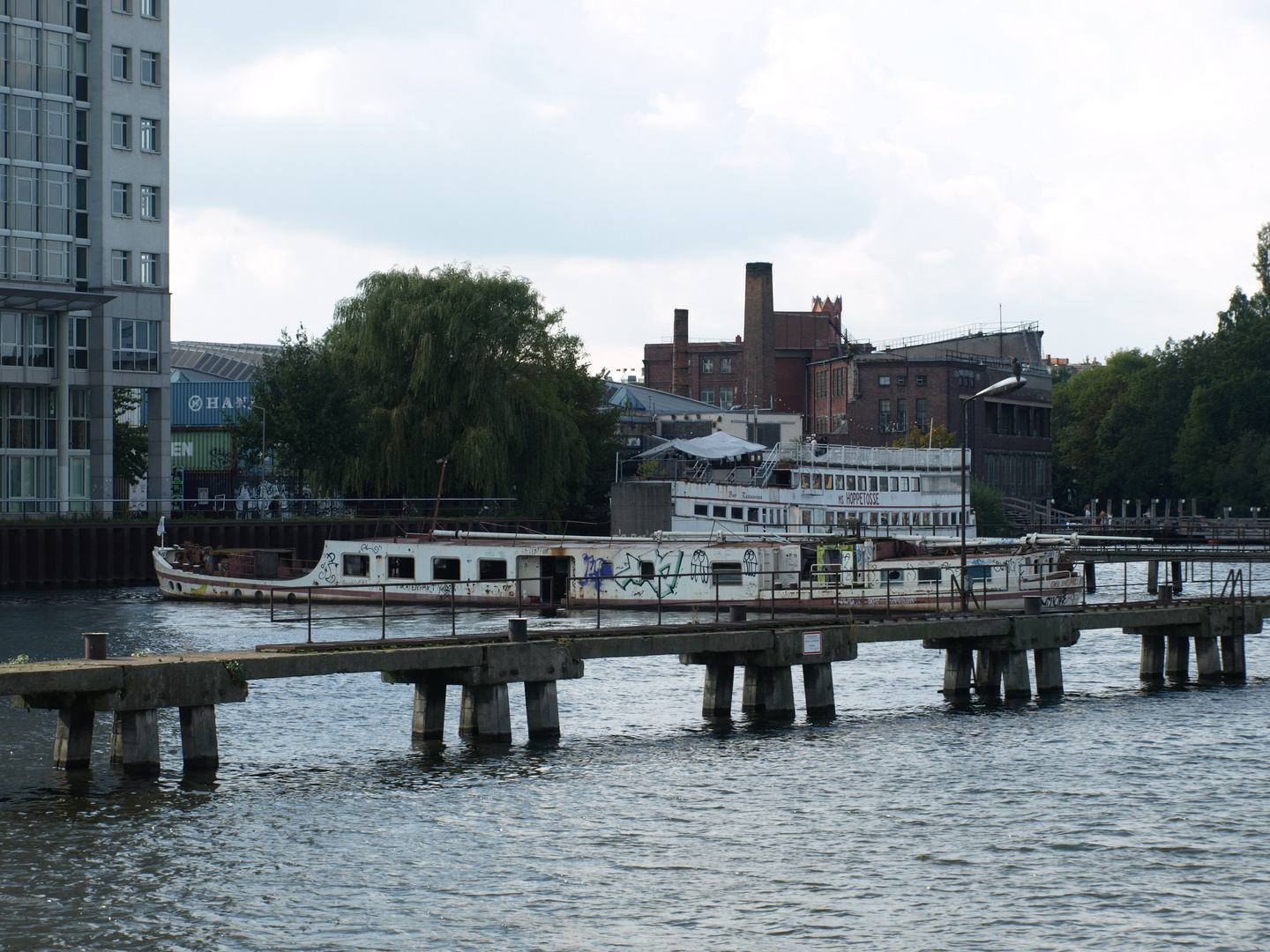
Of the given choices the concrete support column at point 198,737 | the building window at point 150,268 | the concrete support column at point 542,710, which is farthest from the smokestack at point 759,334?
the concrete support column at point 198,737

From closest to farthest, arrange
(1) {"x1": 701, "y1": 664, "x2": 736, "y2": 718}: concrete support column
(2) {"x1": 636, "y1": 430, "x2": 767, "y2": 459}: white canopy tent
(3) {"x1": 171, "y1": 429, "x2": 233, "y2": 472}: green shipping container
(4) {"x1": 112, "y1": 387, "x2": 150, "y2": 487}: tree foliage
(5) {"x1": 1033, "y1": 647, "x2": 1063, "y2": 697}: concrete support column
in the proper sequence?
(1) {"x1": 701, "y1": 664, "x2": 736, "y2": 718}: concrete support column
(5) {"x1": 1033, "y1": 647, "x2": 1063, "y2": 697}: concrete support column
(4) {"x1": 112, "y1": 387, "x2": 150, "y2": 487}: tree foliage
(2) {"x1": 636, "y1": 430, "x2": 767, "y2": 459}: white canopy tent
(3) {"x1": 171, "y1": 429, "x2": 233, "y2": 472}: green shipping container

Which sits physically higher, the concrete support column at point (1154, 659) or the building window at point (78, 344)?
the building window at point (78, 344)

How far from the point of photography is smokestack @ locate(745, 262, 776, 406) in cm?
14688

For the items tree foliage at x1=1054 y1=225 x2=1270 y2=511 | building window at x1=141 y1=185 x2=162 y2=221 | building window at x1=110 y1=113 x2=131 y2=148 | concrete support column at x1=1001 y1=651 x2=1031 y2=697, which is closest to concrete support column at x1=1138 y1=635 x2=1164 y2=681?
concrete support column at x1=1001 y1=651 x2=1031 y2=697

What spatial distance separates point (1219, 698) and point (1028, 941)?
69.8 ft

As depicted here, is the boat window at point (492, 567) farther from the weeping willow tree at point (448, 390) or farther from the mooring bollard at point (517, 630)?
the mooring bollard at point (517, 630)

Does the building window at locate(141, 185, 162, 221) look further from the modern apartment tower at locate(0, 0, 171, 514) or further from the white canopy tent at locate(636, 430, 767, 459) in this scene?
the white canopy tent at locate(636, 430, 767, 459)

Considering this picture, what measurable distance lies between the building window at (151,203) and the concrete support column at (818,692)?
62126 millimetres

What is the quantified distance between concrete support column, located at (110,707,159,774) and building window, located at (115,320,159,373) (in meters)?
61.0

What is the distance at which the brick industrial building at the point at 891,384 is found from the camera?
134 m

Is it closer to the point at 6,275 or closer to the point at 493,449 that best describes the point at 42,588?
the point at 6,275

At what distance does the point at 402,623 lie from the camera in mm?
57438

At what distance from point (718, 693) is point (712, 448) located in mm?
72009

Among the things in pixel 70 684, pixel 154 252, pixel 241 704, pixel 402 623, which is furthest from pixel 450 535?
pixel 70 684
